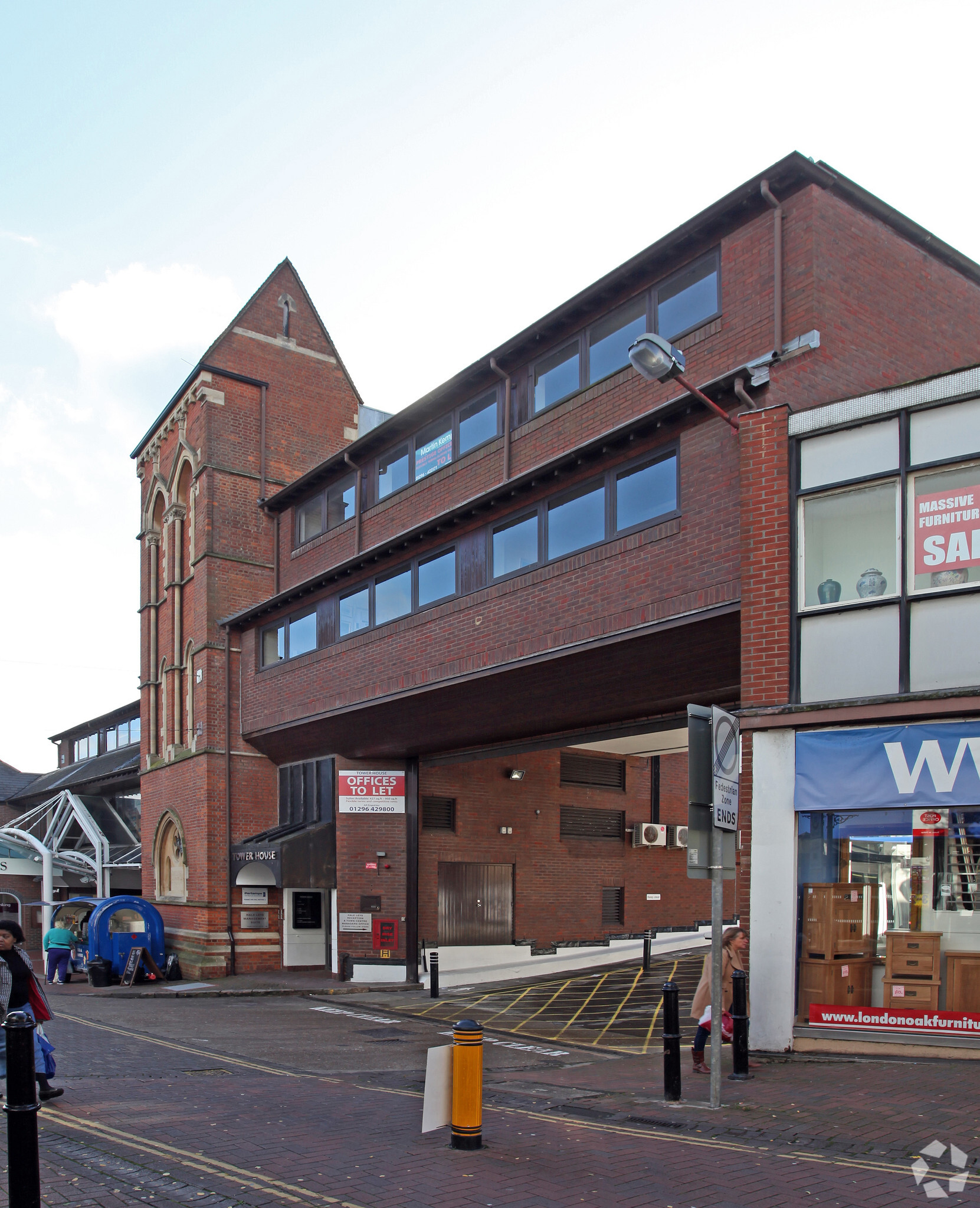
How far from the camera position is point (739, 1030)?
9586 millimetres

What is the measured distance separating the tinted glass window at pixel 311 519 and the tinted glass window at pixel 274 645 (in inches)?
89.8

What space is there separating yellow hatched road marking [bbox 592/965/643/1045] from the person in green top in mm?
13289

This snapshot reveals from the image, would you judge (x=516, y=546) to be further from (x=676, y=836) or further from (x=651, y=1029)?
(x=676, y=836)

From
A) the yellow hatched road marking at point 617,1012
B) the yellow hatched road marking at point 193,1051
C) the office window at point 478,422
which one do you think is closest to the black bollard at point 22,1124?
the yellow hatched road marking at point 193,1051

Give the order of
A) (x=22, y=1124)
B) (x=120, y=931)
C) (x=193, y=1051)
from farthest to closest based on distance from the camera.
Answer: (x=120, y=931), (x=193, y=1051), (x=22, y=1124)

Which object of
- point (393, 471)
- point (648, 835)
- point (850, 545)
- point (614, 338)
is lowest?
point (648, 835)

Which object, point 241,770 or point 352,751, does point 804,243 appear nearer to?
point 352,751

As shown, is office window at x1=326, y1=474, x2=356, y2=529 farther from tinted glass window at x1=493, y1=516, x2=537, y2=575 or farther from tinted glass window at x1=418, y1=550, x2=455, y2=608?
tinted glass window at x1=493, y1=516, x2=537, y2=575

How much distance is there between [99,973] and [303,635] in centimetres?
872

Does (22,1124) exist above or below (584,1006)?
above

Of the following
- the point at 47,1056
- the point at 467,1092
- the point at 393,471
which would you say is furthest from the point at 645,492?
the point at 47,1056

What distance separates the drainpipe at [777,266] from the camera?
13.1 m

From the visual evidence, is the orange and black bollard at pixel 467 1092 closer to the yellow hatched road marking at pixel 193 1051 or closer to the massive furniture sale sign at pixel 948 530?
the yellow hatched road marking at pixel 193 1051

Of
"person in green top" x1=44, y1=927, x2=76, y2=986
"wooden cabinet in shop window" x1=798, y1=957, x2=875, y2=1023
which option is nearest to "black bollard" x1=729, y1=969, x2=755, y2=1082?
"wooden cabinet in shop window" x1=798, y1=957, x2=875, y2=1023
